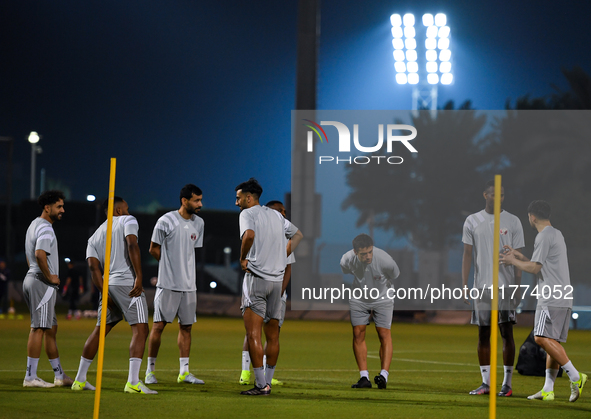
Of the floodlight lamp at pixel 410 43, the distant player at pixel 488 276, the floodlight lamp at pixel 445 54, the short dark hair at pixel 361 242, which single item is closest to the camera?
the distant player at pixel 488 276

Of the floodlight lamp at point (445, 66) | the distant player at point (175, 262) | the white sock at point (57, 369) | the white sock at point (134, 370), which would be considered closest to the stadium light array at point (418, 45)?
the floodlight lamp at point (445, 66)

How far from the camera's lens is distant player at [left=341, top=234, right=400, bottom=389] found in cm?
1110

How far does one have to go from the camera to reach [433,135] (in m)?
32.9

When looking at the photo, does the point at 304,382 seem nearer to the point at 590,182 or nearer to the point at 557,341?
the point at 557,341

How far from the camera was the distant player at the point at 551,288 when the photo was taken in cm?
953

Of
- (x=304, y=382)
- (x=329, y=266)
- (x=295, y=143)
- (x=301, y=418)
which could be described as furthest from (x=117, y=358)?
(x=295, y=143)

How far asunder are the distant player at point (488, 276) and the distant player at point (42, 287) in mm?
4972

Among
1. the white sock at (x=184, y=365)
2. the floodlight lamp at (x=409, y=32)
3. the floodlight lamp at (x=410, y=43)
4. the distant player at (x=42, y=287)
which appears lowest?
the white sock at (x=184, y=365)

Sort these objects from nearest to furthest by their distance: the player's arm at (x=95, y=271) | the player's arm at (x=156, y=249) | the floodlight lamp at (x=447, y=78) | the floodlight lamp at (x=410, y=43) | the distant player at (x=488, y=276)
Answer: the player's arm at (x=95, y=271) → the distant player at (x=488, y=276) → the player's arm at (x=156, y=249) → the floodlight lamp at (x=410, y=43) → the floodlight lamp at (x=447, y=78)

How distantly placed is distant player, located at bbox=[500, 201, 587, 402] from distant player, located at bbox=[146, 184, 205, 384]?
3935 mm

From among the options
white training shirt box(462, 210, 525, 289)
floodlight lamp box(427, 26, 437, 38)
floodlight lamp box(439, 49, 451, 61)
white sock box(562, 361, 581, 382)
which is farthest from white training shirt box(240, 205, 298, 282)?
floodlight lamp box(439, 49, 451, 61)

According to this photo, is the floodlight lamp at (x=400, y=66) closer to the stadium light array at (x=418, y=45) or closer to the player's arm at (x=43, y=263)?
the stadium light array at (x=418, y=45)

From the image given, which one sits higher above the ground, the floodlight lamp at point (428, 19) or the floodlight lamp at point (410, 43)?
→ the floodlight lamp at point (428, 19)

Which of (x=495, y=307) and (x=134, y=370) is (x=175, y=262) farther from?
(x=495, y=307)
